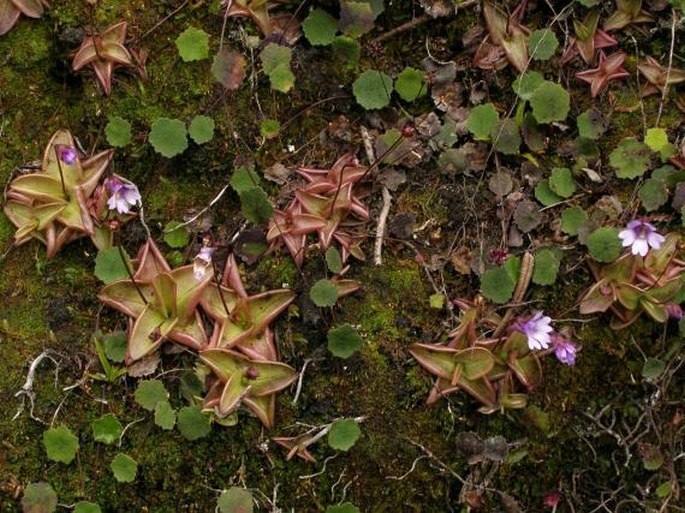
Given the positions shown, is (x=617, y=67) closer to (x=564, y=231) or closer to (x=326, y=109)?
(x=564, y=231)

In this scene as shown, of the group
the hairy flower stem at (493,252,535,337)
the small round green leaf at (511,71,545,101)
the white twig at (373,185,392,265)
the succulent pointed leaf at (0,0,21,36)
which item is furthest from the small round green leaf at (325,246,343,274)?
the succulent pointed leaf at (0,0,21,36)

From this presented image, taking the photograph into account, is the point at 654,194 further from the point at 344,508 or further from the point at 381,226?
the point at 344,508

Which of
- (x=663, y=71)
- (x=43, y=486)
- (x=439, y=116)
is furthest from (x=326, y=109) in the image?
(x=43, y=486)

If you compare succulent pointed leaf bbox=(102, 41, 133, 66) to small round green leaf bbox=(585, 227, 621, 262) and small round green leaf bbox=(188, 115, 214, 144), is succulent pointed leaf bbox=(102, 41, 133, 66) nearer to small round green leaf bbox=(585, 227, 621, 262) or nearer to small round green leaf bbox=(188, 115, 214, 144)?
small round green leaf bbox=(188, 115, 214, 144)

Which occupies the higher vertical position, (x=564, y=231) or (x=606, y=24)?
(x=606, y=24)

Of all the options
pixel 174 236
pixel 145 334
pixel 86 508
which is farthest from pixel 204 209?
pixel 86 508
